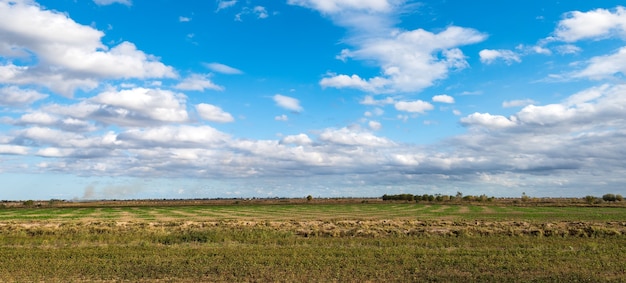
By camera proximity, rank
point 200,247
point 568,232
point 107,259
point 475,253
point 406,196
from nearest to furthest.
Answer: point 107,259, point 475,253, point 200,247, point 568,232, point 406,196

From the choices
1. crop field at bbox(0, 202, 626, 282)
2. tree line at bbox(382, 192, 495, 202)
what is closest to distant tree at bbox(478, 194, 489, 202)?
tree line at bbox(382, 192, 495, 202)

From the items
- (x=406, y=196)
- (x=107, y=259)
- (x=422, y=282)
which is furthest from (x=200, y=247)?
(x=406, y=196)

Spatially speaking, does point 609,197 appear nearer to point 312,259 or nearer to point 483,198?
point 483,198

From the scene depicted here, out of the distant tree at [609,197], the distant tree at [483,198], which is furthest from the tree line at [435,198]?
the distant tree at [609,197]

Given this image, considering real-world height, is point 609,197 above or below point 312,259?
above

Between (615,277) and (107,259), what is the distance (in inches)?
924

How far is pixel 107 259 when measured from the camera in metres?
22.6

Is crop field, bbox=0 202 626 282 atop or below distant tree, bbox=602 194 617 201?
below

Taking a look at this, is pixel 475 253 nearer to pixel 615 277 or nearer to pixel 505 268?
pixel 505 268

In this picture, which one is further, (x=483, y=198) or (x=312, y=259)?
(x=483, y=198)

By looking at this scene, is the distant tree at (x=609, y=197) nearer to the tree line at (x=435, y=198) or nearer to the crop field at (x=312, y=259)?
the tree line at (x=435, y=198)

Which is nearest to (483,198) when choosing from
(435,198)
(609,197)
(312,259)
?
(435,198)

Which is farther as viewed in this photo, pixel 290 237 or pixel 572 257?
pixel 290 237

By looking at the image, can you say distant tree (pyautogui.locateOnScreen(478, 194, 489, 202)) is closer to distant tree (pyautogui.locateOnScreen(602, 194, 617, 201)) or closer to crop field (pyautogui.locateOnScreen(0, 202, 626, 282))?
distant tree (pyautogui.locateOnScreen(602, 194, 617, 201))
